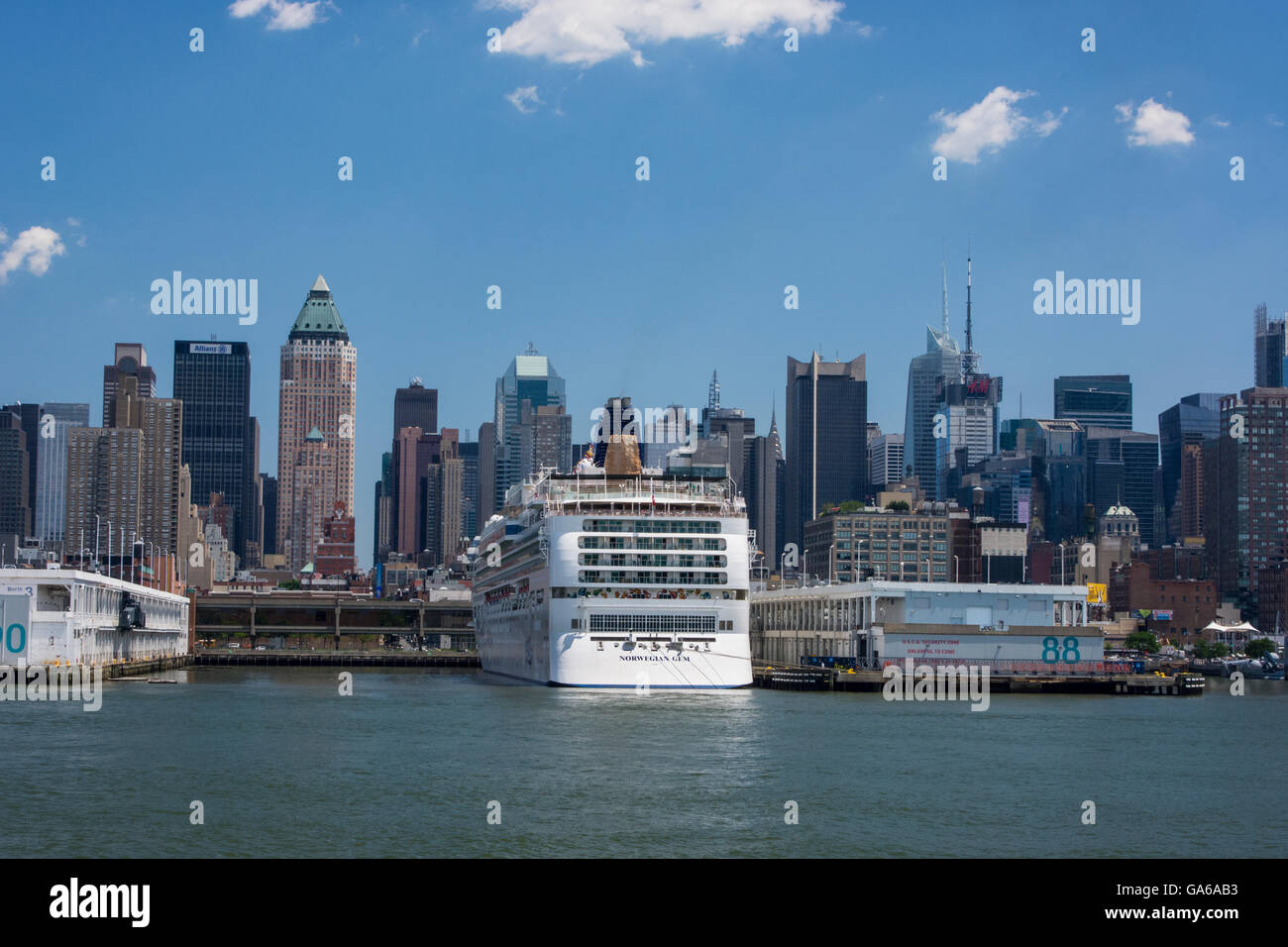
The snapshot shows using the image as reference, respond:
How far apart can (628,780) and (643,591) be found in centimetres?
3890

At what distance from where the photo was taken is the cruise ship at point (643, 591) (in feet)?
282

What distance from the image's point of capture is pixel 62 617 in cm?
10062

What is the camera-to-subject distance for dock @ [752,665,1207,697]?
335 feet

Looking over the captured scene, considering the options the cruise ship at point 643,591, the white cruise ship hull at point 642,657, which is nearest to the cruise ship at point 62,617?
the cruise ship at point 643,591

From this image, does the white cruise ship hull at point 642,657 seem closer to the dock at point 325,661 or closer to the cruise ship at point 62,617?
the cruise ship at point 62,617

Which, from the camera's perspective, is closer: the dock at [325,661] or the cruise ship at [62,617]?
the cruise ship at [62,617]

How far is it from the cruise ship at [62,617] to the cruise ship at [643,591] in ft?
107

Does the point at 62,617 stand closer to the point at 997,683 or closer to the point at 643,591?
the point at 643,591

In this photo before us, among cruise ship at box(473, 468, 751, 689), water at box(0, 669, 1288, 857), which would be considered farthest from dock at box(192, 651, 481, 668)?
water at box(0, 669, 1288, 857)

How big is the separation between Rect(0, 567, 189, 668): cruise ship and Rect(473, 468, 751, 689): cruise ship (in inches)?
1290

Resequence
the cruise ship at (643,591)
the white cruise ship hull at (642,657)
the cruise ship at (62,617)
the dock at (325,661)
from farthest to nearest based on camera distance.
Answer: the dock at (325,661), the cruise ship at (62,617), the cruise ship at (643,591), the white cruise ship hull at (642,657)

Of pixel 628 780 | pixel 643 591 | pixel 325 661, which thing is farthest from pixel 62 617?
pixel 325 661

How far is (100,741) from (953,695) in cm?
5819
